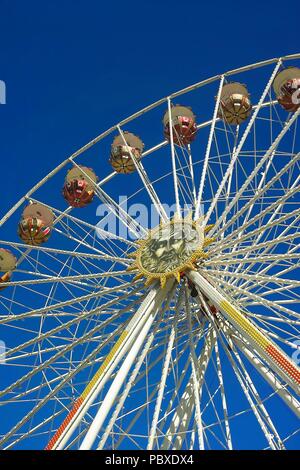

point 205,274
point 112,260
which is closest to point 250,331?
point 205,274

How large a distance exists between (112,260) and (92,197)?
3231 mm

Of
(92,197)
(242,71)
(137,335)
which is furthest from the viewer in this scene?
(92,197)

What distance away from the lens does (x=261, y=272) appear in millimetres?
Result: 12359

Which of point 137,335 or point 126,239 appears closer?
point 137,335

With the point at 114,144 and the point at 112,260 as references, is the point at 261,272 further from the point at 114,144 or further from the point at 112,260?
the point at 114,144

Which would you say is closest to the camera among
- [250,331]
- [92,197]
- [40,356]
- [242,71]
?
[250,331]

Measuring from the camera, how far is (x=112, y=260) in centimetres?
1306

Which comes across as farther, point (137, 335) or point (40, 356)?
point (40, 356)

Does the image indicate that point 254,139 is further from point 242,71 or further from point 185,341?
point 185,341
